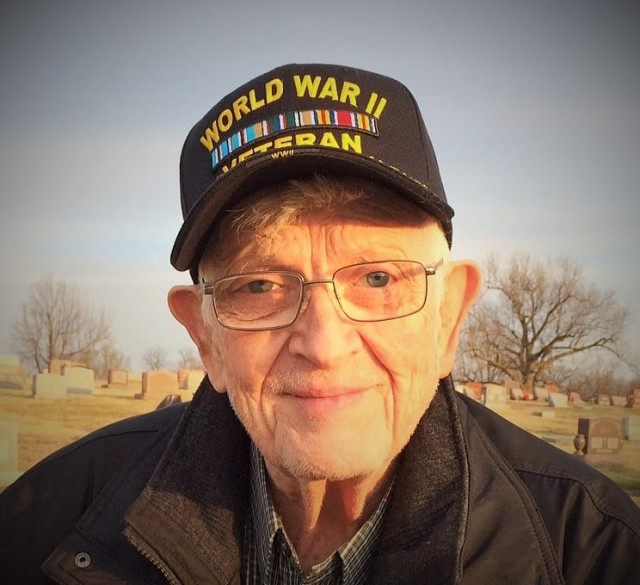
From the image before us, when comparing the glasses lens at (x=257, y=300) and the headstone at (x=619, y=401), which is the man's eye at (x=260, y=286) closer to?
the glasses lens at (x=257, y=300)

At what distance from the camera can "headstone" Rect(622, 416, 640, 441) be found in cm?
1369

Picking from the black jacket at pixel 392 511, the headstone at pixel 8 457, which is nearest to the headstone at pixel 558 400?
the headstone at pixel 8 457

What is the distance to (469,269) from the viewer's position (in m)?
2.00

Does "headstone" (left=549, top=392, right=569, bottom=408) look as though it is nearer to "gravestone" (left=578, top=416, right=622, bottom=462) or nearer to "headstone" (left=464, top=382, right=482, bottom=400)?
"headstone" (left=464, top=382, right=482, bottom=400)

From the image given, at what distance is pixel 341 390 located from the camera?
1.66 m

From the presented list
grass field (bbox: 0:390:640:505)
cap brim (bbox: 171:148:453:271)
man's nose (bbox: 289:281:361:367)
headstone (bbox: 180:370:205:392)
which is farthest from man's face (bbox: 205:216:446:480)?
headstone (bbox: 180:370:205:392)

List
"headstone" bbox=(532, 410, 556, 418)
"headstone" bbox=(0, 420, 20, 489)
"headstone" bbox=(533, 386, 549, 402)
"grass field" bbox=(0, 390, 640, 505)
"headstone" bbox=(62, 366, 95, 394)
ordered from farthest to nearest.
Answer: "headstone" bbox=(533, 386, 549, 402) < "headstone" bbox=(62, 366, 95, 394) < "headstone" bbox=(532, 410, 556, 418) < "grass field" bbox=(0, 390, 640, 505) < "headstone" bbox=(0, 420, 20, 489)

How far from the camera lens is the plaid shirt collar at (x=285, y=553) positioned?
73.6 inches

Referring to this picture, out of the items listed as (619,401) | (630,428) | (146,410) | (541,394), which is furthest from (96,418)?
(619,401)

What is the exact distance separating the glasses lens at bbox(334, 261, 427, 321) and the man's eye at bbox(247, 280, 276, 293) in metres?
0.21

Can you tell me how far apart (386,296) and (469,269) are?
1.50ft

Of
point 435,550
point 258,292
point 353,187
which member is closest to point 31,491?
point 258,292

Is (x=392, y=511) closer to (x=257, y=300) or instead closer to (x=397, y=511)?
(x=397, y=511)

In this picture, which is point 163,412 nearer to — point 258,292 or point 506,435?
point 258,292
